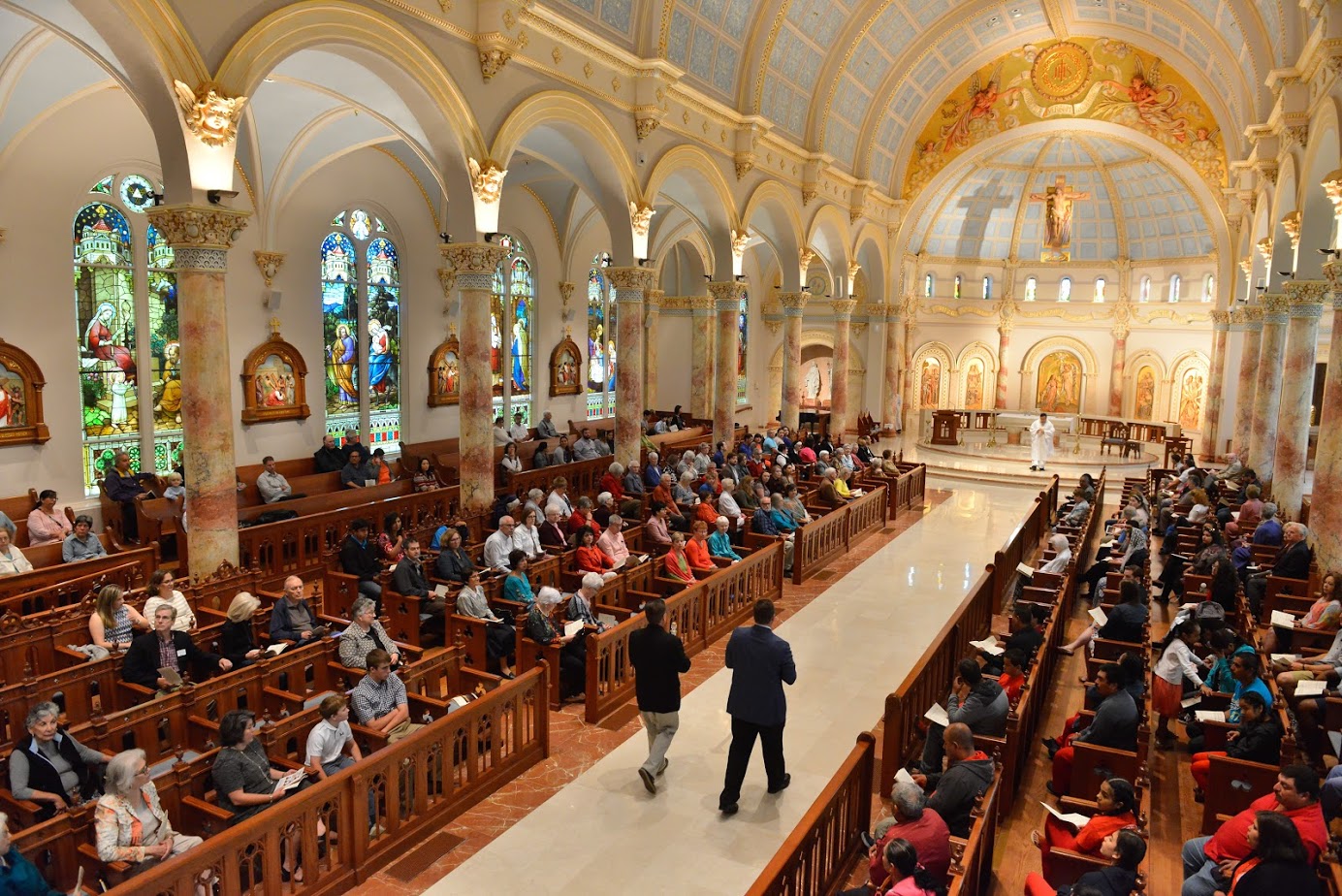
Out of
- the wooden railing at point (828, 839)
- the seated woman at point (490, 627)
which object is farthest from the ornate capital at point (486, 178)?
the wooden railing at point (828, 839)

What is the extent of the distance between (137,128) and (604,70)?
720 cm

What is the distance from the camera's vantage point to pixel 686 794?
663 cm

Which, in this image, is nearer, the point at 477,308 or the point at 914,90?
the point at 477,308

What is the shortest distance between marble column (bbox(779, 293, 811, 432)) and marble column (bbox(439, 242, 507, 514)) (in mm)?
10844

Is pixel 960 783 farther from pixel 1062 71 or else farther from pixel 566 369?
pixel 1062 71

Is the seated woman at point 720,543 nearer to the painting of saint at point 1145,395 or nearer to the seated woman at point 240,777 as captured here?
the seated woman at point 240,777

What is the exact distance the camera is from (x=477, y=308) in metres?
12.8

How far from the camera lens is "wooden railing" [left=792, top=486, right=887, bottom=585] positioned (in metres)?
12.5

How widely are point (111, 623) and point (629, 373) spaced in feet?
33.3

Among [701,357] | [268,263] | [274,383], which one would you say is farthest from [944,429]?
[268,263]

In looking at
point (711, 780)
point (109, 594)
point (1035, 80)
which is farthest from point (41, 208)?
point (1035, 80)

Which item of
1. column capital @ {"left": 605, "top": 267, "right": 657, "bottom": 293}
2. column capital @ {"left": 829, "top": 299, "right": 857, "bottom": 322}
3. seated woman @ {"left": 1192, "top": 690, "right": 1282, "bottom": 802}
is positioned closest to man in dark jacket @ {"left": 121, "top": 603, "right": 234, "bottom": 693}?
seated woman @ {"left": 1192, "top": 690, "right": 1282, "bottom": 802}

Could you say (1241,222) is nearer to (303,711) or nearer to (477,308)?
(477,308)

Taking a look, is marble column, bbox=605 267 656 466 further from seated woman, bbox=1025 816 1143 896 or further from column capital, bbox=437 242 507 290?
seated woman, bbox=1025 816 1143 896
